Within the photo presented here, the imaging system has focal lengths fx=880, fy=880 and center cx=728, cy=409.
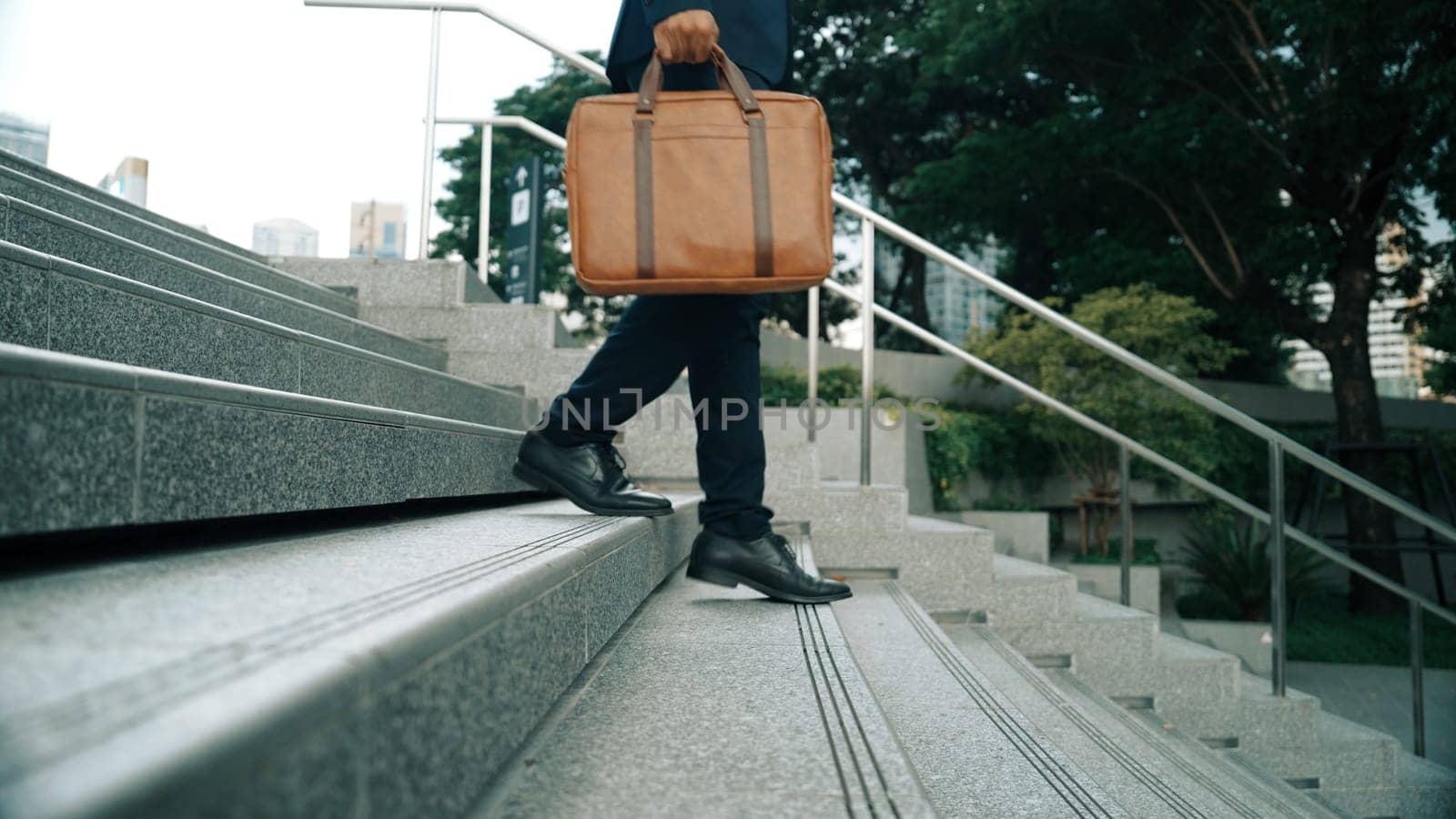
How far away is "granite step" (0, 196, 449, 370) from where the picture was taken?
1.52 m

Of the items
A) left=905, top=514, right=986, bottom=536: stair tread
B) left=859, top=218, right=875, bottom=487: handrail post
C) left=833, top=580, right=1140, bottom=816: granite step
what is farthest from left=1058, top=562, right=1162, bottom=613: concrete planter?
left=833, top=580, right=1140, bottom=816: granite step

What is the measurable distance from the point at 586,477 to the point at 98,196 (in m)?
1.65

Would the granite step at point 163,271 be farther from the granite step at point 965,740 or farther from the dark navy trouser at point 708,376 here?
the granite step at point 965,740

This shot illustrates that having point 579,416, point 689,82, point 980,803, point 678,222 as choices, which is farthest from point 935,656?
point 689,82

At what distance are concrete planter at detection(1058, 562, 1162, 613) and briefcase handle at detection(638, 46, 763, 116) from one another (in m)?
5.75

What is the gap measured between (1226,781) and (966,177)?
355 inches

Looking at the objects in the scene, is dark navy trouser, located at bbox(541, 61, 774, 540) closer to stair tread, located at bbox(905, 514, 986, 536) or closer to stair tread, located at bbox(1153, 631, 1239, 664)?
stair tread, located at bbox(905, 514, 986, 536)

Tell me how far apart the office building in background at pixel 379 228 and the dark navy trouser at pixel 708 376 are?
413 centimetres

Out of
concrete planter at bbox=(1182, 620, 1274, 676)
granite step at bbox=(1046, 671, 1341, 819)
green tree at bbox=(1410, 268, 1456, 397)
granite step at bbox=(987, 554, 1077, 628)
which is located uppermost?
green tree at bbox=(1410, 268, 1456, 397)

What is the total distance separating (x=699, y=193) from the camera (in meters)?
1.44

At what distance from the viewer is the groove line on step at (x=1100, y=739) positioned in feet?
4.88

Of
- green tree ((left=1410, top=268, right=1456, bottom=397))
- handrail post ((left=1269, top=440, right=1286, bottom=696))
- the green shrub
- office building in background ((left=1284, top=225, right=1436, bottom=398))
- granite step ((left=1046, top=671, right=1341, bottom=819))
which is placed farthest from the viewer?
office building in background ((left=1284, top=225, right=1436, bottom=398))

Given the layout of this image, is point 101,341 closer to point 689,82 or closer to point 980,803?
point 689,82

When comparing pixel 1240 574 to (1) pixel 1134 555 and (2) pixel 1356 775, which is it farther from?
(2) pixel 1356 775
